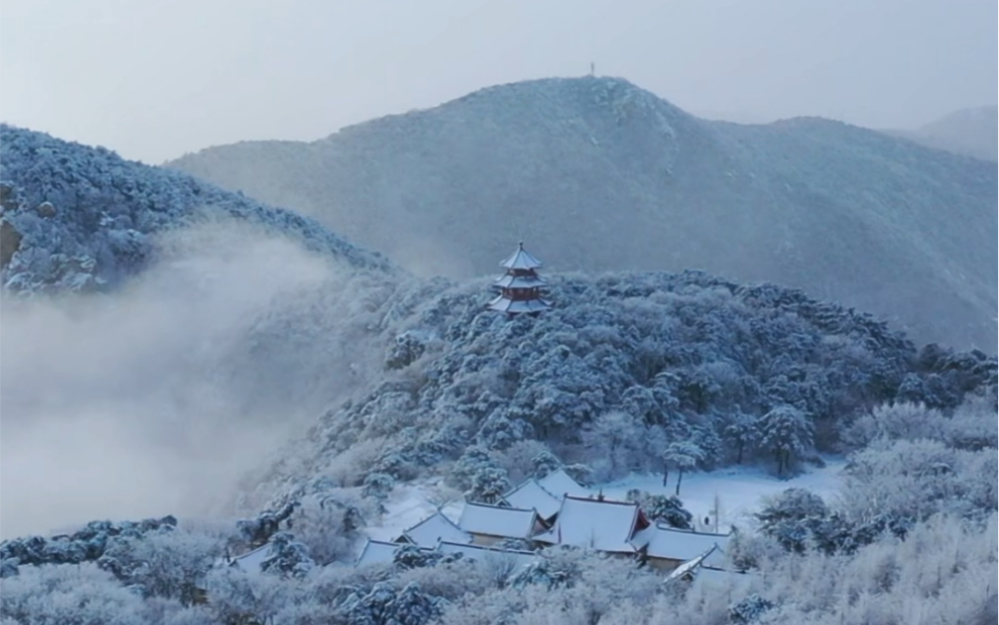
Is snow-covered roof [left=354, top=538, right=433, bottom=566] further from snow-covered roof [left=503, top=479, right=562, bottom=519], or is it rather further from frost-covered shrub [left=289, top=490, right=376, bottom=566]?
snow-covered roof [left=503, top=479, right=562, bottom=519]

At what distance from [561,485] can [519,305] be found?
36.9 feet

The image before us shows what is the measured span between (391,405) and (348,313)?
10.0 metres

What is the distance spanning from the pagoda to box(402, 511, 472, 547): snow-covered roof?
12965mm

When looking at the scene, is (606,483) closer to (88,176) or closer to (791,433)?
(791,433)

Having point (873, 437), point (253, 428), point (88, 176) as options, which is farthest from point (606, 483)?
point (88, 176)

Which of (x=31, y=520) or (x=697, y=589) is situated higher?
(x=697, y=589)

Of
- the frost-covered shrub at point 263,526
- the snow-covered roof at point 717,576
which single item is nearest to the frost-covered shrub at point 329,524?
the frost-covered shrub at point 263,526

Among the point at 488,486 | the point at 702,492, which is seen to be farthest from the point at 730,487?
the point at 488,486

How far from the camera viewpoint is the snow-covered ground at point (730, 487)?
938 inches

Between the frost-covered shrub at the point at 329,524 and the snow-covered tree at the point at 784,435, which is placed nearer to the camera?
the frost-covered shrub at the point at 329,524

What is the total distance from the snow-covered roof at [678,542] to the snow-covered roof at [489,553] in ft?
7.14

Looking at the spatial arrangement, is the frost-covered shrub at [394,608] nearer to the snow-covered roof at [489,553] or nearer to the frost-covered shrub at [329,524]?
the snow-covered roof at [489,553]

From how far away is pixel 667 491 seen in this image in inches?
989

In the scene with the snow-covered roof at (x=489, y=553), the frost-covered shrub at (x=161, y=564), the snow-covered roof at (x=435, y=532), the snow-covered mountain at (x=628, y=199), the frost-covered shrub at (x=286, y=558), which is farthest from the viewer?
the snow-covered mountain at (x=628, y=199)
